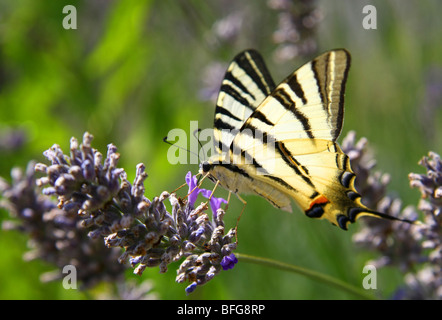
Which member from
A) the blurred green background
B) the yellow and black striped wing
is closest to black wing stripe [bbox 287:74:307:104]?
the yellow and black striped wing

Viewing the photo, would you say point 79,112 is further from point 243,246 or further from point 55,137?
point 243,246

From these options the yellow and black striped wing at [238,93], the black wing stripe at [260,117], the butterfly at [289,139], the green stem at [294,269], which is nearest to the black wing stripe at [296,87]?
the butterfly at [289,139]

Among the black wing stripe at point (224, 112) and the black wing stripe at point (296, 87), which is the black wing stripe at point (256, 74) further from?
the black wing stripe at point (296, 87)

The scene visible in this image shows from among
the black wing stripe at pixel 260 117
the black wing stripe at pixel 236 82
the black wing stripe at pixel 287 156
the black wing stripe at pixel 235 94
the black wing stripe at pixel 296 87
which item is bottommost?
the black wing stripe at pixel 287 156

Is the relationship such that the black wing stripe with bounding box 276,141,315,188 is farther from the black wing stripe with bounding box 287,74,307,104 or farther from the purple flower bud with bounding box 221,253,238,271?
the purple flower bud with bounding box 221,253,238,271

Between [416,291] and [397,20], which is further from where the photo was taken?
[397,20]
